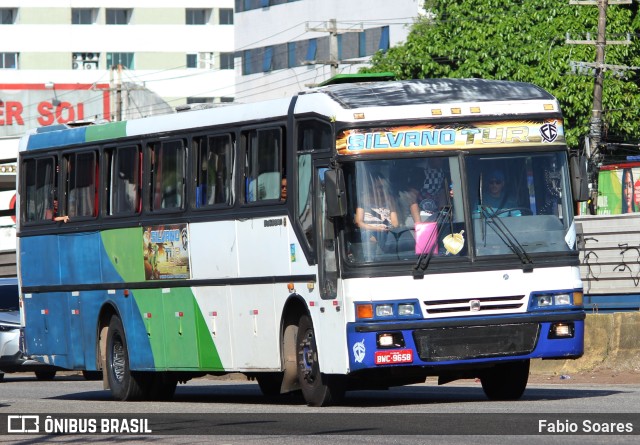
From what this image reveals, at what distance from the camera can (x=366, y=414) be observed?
15.0 metres

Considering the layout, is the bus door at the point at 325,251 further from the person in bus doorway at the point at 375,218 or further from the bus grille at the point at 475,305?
the bus grille at the point at 475,305

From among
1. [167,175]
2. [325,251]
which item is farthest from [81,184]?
[325,251]

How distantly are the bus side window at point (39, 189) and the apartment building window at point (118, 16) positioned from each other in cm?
8645

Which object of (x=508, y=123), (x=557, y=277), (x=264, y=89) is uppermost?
(x=264, y=89)

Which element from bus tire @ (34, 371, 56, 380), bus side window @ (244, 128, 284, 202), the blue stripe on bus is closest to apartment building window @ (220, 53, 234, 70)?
bus tire @ (34, 371, 56, 380)

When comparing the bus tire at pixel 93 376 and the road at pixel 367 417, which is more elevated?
the road at pixel 367 417

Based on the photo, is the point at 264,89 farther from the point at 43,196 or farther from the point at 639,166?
the point at 43,196

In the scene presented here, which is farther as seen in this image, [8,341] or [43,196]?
[8,341]

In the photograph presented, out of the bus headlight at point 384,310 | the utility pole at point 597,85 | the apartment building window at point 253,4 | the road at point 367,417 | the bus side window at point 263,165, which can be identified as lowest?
the road at point 367,417

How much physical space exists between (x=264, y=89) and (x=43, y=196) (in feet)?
206

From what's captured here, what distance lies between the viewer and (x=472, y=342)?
50.8 ft

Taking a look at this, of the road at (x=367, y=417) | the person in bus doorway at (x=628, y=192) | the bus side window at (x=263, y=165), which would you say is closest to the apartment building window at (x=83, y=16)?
the person in bus doorway at (x=628, y=192)

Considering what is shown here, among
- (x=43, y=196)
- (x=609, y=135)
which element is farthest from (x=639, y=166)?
(x=43, y=196)

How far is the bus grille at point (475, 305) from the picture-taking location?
1549 cm
